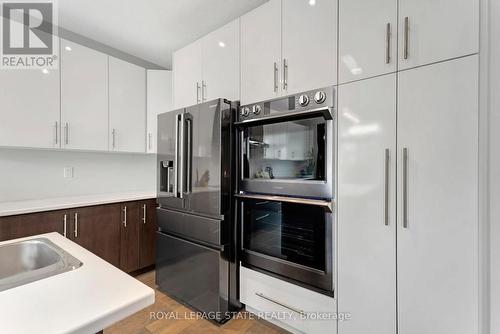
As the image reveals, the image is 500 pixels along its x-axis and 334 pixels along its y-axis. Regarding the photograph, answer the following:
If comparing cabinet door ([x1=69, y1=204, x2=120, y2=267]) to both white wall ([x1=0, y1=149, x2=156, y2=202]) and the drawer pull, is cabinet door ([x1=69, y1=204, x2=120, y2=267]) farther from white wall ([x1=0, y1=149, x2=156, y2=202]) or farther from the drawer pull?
the drawer pull

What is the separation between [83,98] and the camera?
7.71ft

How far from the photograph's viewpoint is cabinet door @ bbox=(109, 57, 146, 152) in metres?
2.56

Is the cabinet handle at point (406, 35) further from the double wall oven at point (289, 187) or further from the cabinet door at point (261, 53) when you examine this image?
the cabinet door at point (261, 53)

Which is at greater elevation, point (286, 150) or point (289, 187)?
point (286, 150)

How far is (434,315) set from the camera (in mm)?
1127

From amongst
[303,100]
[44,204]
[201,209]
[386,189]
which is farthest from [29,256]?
[386,189]

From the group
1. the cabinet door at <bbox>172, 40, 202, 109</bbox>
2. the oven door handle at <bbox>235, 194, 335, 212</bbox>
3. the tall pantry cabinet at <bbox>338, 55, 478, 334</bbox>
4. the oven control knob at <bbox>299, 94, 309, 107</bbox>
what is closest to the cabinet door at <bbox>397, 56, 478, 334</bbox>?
the tall pantry cabinet at <bbox>338, 55, 478, 334</bbox>

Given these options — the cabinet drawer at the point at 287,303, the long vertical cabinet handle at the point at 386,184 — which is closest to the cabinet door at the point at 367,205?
the long vertical cabinet handle at the point at 386,184

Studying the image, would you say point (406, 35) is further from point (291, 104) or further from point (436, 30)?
point (291, 104)

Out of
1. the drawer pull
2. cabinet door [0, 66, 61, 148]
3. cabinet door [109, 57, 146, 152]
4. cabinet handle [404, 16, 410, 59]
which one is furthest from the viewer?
cabinet door [109, 57, 146, 152]

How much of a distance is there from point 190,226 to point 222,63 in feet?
4.61

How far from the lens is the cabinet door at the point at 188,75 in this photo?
224 centimetres

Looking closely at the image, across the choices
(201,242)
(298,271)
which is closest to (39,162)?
(201,242)

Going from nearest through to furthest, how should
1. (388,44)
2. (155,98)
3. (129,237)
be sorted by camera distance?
(388,44) < (129,237) < (155,98)
